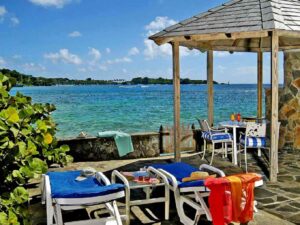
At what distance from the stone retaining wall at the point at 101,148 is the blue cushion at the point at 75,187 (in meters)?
3.55

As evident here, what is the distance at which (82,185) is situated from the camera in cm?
473

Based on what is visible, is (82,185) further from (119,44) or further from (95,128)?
(119,44)

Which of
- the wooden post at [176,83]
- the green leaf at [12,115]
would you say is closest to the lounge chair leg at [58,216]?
the green leaf at [12,115]

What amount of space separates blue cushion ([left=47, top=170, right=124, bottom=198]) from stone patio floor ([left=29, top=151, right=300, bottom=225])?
55cm

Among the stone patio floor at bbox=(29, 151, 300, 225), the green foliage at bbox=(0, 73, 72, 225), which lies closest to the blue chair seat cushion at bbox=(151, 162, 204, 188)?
the stone patio floor at bbox=(29, 151, 300, 225)

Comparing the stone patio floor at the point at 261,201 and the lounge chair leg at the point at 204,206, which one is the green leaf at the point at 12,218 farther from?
the lounge chair leg at the point at 204,206

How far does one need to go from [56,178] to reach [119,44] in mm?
58212

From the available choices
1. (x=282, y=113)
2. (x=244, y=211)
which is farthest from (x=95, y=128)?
(x=244, y=211)

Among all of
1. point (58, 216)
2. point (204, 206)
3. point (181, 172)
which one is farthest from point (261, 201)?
point (58, 216)

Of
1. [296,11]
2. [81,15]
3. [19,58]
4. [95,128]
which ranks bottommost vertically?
[95,128]

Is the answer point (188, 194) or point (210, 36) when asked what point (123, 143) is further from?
point (188, 194)

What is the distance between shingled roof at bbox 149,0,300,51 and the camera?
253 inches

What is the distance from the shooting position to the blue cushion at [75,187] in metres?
3.94

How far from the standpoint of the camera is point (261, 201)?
5410mm
